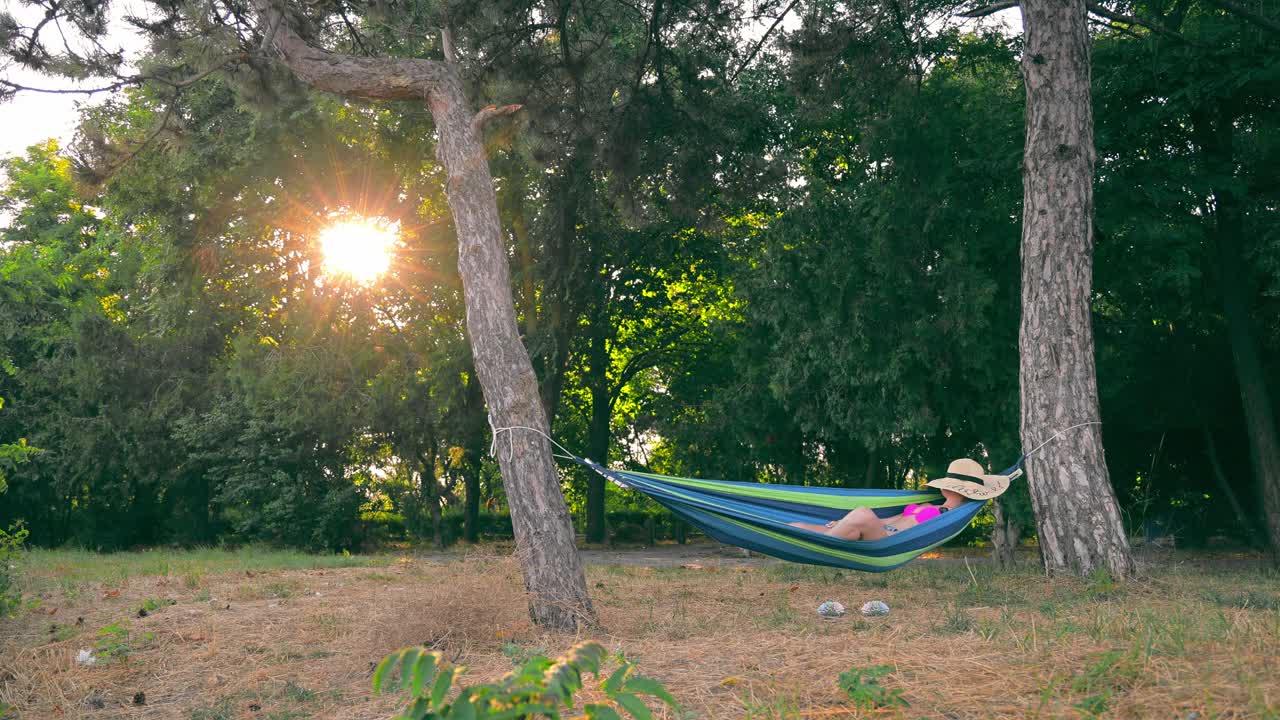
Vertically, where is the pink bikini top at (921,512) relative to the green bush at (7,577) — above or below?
above

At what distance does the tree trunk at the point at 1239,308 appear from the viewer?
24.6ft

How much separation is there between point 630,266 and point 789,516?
29.0 ft

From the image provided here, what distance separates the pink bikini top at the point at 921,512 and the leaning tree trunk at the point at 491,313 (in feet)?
6.59

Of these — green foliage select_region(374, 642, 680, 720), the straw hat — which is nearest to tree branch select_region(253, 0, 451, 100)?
the straw hat

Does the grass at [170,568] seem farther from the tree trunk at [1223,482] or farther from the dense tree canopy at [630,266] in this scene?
the tree trunk at [1223,482]

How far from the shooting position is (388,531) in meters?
15.0

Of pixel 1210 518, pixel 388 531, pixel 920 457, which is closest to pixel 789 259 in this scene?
pixel 920 457

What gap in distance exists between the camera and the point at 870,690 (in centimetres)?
224

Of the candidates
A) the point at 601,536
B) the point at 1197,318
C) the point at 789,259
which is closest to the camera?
the point at 789,259

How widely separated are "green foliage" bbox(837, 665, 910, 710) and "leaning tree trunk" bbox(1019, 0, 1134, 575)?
2986 millimetres

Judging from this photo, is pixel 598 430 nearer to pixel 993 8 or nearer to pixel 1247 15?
pixel 993 8

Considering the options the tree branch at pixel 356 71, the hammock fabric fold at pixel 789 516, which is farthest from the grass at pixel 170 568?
the hammock fabric fold at pixel 789 516

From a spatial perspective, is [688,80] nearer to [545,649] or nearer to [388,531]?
[545,649]

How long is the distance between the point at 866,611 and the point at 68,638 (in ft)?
12.7
